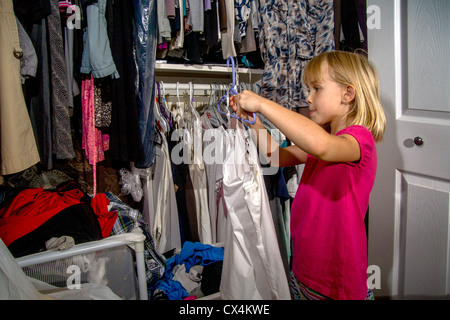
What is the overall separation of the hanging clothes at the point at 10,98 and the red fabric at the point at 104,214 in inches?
15.0

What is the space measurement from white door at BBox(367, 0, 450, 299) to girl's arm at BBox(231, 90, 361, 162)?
55 cm

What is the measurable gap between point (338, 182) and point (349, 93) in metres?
0.26

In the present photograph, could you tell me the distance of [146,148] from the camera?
4.39ft

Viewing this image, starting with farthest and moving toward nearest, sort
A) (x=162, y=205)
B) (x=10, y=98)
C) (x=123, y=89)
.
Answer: (x=162, y=205)
(x=123, y=89)
(x=10, y=98)

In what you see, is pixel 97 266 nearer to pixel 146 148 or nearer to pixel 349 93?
pixel 146 148

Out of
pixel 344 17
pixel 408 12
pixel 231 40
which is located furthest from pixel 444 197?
pixel 231 40

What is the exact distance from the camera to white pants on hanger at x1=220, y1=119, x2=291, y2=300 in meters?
0.81

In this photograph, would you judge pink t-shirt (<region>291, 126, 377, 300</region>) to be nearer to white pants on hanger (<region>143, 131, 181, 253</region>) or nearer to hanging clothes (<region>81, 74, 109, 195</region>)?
white pants on hanger (<region>143, 131, 181, 253</region>)

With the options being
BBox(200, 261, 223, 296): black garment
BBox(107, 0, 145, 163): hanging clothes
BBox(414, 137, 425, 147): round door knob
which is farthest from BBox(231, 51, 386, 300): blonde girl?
BBox(107, 0, 145, 163): hanging clothes

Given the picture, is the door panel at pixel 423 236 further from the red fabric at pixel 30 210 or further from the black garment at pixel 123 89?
the red fabric at pixel 30 210

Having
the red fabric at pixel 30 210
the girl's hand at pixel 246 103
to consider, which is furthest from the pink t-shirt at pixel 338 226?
the red fabric at pixel 30 210

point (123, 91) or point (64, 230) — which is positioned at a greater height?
point (123, 91)

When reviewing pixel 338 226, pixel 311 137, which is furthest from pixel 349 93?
pixel 338 226
